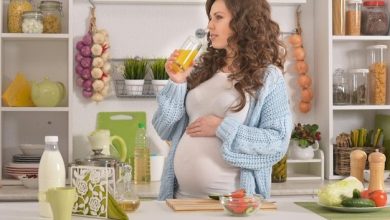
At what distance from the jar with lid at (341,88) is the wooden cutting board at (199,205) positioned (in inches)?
72.3

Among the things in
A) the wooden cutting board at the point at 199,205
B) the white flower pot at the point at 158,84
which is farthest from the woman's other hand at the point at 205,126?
the white flower pot at the point at 158,84

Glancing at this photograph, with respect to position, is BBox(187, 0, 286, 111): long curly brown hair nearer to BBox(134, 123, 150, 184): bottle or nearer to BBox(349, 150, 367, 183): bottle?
BBox(349, 150, 367, 183): bottle

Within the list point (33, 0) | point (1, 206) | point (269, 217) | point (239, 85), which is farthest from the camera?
point (33, 0)

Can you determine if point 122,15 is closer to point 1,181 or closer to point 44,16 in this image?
point 44,16

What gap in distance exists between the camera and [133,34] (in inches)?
161

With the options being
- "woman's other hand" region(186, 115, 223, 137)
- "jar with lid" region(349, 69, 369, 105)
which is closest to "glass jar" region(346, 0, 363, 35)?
"jar with lid" region(349, 69, 369, 105)

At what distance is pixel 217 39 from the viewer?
2811mm

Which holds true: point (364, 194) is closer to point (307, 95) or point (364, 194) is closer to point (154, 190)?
point (154, 190)

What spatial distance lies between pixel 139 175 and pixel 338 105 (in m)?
1.16

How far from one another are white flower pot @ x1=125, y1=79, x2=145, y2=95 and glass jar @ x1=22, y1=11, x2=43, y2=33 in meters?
0.54

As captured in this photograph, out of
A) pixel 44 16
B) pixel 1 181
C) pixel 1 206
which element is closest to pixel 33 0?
pixel 44 16

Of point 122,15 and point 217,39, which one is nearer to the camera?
point 217,39

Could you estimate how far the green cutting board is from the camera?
13.3ft

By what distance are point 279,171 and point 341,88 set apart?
61cm
